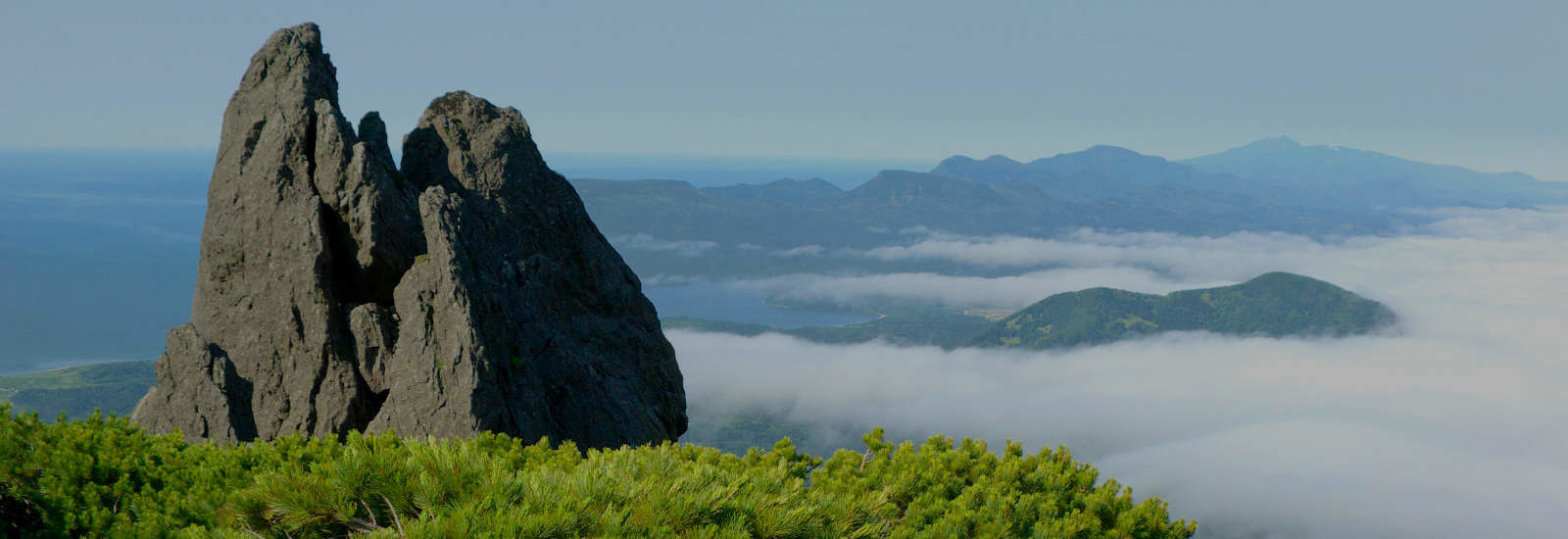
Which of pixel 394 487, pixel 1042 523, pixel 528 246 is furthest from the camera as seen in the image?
pixel 528 246

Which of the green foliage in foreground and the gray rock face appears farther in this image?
the gray rock face

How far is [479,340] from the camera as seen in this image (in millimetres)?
20797

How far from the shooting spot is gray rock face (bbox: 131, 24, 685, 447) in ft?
70.0

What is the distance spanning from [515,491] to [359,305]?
16772 mm

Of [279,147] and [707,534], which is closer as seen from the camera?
[707,534]

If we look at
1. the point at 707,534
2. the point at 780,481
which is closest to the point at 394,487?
the point at 707,534

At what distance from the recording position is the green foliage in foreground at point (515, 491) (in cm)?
886

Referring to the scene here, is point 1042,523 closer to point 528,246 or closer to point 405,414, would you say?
point 405,414

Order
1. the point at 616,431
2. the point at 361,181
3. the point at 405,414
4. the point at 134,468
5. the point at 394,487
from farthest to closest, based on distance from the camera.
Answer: the point at 616,431, the point at 361,181, the point at 405,414, the point at 134,468, the point at 394,487

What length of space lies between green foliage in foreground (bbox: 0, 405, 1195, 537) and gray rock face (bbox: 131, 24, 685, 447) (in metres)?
5.39

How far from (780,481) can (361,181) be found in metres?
17.6

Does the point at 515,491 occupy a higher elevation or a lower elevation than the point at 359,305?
lower

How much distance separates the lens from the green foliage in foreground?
29.1ft

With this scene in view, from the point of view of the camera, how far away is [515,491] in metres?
9.02
